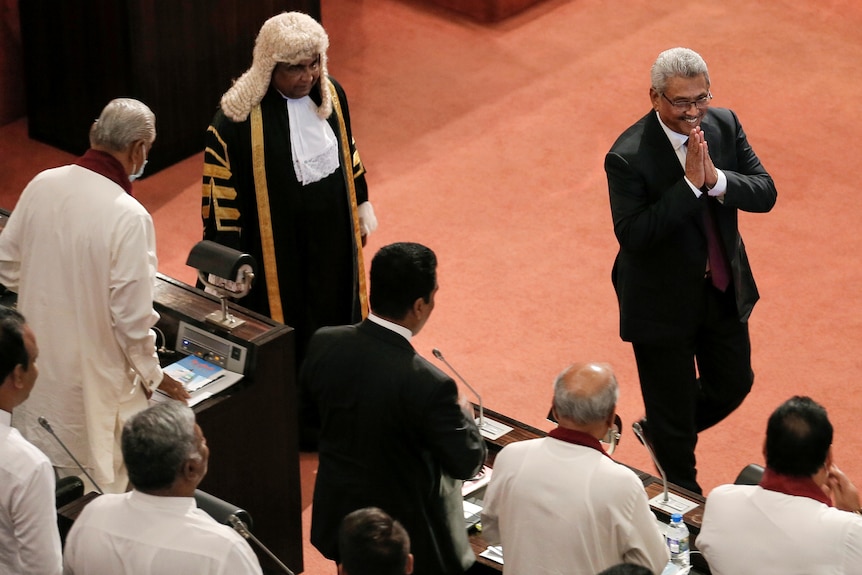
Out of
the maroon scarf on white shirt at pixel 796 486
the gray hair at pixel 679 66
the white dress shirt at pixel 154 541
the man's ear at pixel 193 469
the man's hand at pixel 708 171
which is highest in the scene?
the gray hair at pixel 679 66

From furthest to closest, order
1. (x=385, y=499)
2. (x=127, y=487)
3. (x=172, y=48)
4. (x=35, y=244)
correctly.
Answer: (x=172, y=48), (x=127, y=487), (x=35, y=244), (x=385, y=499)

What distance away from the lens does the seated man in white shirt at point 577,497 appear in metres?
3.59

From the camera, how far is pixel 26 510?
3.58m

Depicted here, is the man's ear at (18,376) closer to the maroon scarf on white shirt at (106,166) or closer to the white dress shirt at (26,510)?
the white dress shirt at (26,510)

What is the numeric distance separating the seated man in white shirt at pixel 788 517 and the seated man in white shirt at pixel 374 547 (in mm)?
854

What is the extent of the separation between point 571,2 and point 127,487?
6.20 m

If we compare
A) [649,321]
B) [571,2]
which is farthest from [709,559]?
[571,2]

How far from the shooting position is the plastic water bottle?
426 cm

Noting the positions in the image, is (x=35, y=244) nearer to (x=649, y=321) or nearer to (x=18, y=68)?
(x=649, y=321)

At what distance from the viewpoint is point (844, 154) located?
835cm

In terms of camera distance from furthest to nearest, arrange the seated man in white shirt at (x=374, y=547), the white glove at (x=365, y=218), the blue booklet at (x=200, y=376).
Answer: the white glove at (x=365, y=218), the blue booklet at (x=200, y=376), the seated man in white shirt at (x=374, y=547)

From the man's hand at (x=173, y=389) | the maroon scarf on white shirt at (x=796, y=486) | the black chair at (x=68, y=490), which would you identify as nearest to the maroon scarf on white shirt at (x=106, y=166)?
the man's hand at (x=173, y=389)

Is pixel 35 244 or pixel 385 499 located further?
pixel 35 244

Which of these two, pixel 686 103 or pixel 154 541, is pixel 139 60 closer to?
pixel 686 103
